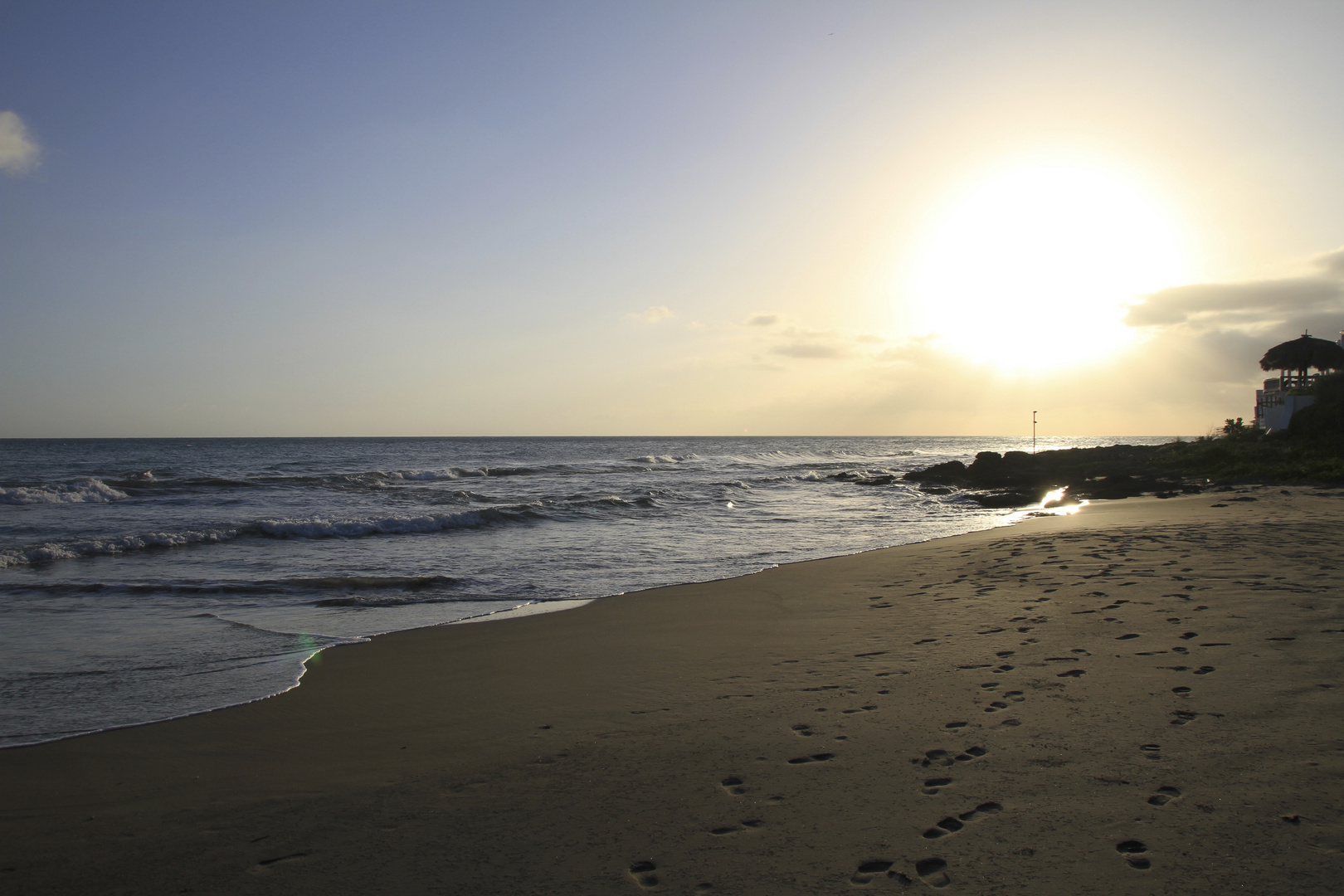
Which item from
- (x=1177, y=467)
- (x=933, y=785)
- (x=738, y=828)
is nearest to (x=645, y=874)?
(x=738, y=828)

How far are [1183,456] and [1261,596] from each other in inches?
1101

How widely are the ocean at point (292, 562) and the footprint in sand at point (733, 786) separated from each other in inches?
162

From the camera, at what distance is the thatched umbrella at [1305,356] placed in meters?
33.0

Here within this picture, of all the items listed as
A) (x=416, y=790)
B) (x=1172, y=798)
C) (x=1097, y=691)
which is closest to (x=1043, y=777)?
(x=1172, y=798)

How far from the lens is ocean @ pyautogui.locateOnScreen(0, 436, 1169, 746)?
6238 millimetres

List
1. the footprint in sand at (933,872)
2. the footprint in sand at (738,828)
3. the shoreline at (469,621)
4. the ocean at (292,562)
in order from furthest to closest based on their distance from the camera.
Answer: the ocean at (292,562) → the shoreline at (469,621) → the footprint in sand at (738,828) → the footprint in sand at (933,872)

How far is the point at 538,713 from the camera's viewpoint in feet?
16.3

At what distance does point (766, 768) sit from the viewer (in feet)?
12.2

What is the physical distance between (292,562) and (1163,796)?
43.1 ft

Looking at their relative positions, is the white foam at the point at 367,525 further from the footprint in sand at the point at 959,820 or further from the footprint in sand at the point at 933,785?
the footprint in sand at the point at 959,820

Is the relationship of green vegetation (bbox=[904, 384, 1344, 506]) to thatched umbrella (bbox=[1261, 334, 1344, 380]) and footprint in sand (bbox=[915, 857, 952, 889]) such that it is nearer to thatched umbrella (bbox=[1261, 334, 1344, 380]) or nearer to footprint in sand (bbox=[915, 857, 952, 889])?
thatched umbrella (bbox=[1261, 334, 1344, 380])

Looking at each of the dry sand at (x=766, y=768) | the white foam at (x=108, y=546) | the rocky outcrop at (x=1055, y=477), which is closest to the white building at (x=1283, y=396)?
the rocky outcrop at (x=1055, y=477)

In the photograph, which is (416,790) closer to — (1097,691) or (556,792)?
(556,792)

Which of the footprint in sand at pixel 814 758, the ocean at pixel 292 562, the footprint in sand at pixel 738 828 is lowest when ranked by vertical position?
the ocean at pixel 292 562
